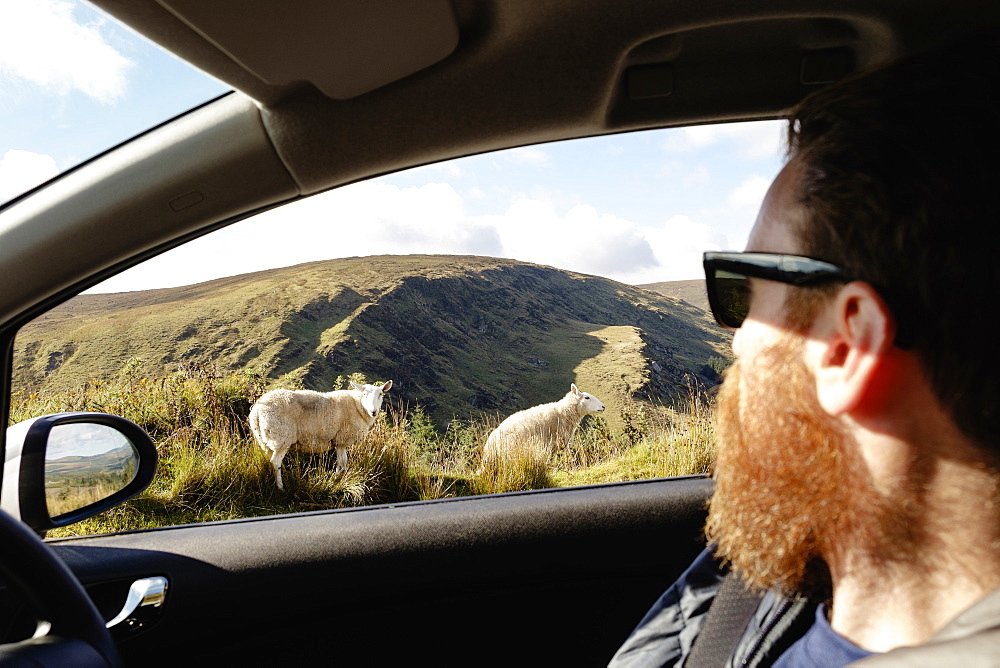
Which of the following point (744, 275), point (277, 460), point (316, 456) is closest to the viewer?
point (744, 275)

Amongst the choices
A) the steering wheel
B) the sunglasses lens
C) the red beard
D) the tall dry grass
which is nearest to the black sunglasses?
the sunglasses lens

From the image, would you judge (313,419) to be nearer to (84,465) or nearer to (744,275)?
(84,465)

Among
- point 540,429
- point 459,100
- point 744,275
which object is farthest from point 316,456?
point 744,275

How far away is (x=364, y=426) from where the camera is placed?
536 cm

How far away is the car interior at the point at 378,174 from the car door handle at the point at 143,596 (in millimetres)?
22

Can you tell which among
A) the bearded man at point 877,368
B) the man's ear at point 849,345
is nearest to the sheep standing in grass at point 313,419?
the bearded man at point 877,368

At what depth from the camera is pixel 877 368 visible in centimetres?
116

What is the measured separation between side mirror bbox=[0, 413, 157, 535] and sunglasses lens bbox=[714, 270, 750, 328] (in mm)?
1893

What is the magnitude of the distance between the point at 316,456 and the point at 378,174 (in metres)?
3.26

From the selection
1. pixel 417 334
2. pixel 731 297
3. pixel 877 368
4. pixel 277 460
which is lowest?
pixel 277 460

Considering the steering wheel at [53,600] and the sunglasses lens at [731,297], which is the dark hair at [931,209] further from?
the steering wheel at [53,600]

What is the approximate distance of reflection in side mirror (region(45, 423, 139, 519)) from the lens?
2.12 metres

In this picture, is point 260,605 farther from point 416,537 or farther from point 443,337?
point 443,337

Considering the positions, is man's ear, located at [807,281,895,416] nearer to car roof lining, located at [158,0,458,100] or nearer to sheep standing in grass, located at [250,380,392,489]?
car roof lining, located at [158,0,458,100]
